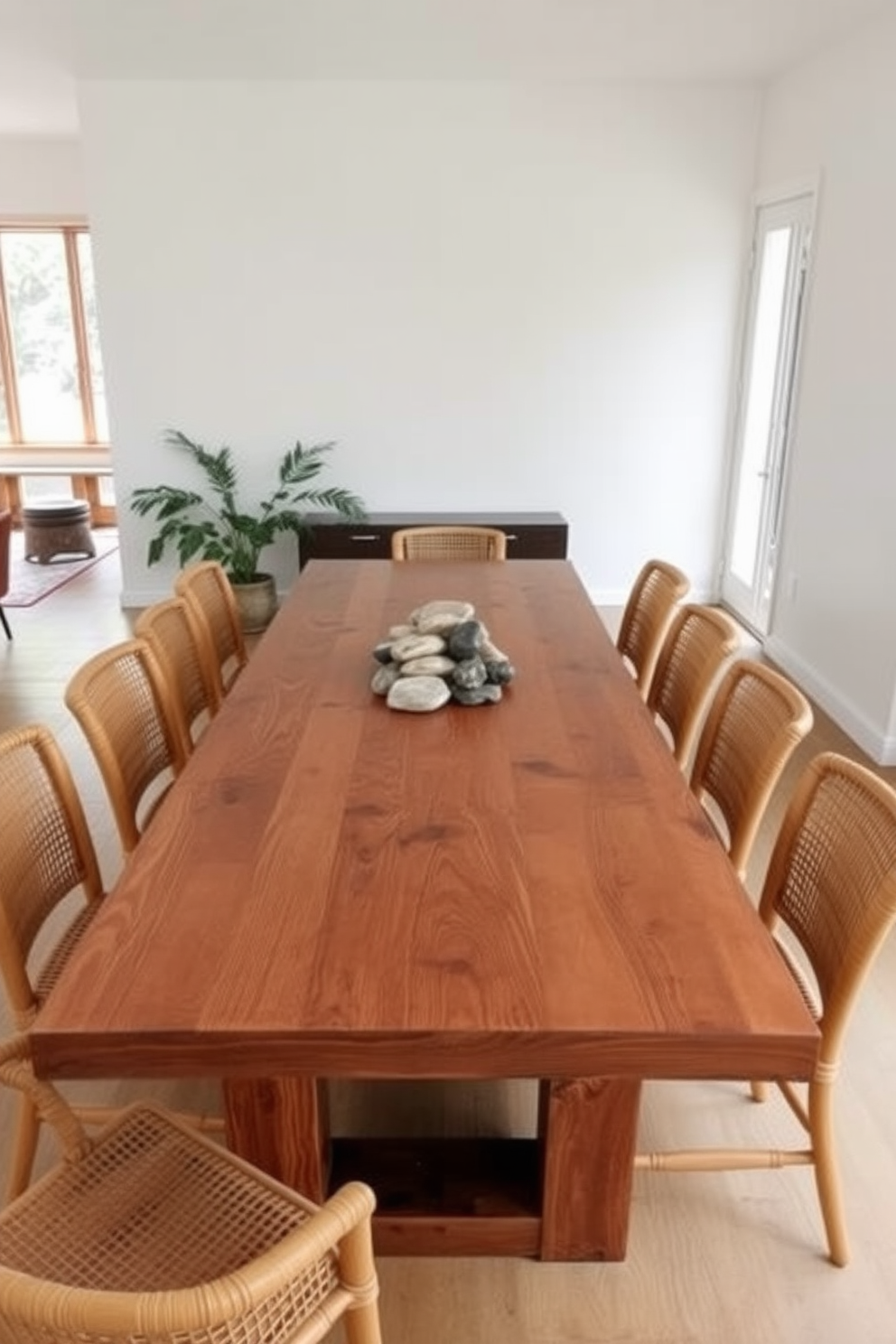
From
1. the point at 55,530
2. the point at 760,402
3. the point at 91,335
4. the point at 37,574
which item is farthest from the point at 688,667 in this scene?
the point at 91,335

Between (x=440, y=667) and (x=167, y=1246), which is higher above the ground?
(x=440, y=667)

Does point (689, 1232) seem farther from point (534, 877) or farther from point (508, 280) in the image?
point (508, 280)

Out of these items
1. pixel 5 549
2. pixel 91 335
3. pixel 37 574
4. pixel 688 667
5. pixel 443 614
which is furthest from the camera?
pixel 91 335

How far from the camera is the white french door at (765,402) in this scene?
178 inches

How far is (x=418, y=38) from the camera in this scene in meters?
3.94

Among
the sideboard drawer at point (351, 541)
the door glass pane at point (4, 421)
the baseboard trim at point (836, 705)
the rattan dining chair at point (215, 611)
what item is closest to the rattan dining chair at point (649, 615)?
the rattan dining chair at point (215, 611)

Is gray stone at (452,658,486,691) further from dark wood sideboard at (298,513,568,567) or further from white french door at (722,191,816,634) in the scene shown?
white french door at (722,191,816,634)

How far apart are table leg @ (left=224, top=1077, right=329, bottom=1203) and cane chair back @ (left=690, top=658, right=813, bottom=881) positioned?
779mm

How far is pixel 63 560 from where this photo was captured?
6699 mm

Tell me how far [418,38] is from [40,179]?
14.3 feet

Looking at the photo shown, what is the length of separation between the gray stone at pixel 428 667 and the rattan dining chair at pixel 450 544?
1463mm

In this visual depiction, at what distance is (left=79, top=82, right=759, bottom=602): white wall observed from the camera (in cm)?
475

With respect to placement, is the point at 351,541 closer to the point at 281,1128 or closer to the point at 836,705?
the point at 836,705

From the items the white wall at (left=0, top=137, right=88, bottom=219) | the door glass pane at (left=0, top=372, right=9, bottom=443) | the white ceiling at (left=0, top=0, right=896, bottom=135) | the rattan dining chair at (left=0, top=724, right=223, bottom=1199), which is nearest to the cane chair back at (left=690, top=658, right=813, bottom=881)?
the rattan dining chair at (left=0, top=724, right=223, bottom=1199)
